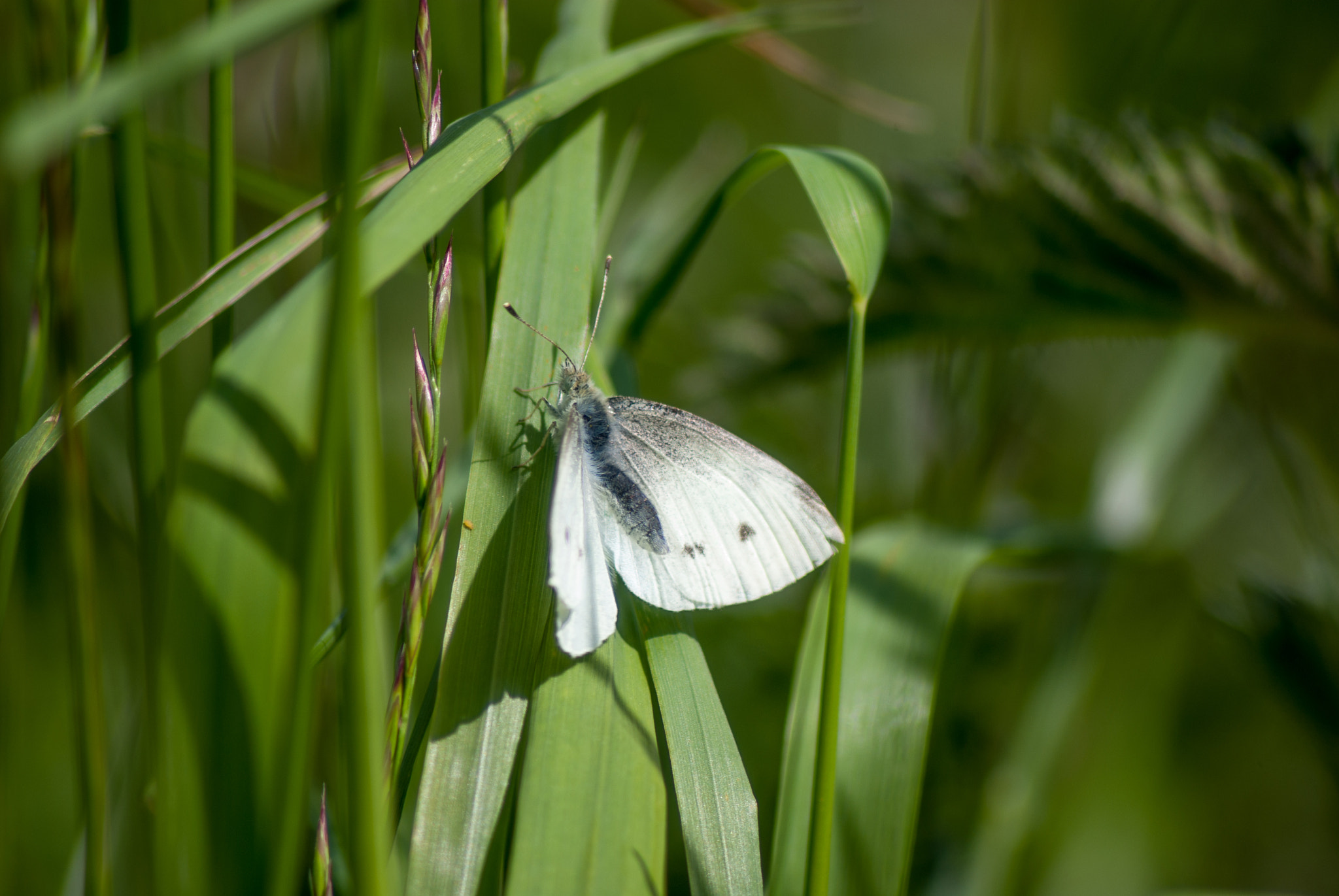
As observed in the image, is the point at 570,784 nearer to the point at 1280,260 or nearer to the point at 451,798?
the point at 451,798

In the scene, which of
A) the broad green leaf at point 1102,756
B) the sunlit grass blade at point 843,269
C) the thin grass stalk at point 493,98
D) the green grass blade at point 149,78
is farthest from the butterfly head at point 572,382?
the broad green leaf at point 1102,756

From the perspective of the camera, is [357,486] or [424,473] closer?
[357,486]

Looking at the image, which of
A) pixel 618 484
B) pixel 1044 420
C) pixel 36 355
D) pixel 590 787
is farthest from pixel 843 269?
pixel 1044 420

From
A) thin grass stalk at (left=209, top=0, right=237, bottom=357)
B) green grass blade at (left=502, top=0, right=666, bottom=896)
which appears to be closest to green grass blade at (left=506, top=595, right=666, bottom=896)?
green grass blade at (left=502, top=0, right=666, bottom=896)

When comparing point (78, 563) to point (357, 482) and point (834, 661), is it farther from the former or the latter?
point (834, 661)

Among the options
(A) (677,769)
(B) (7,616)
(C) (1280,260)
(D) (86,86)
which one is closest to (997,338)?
(C) (1280,260)

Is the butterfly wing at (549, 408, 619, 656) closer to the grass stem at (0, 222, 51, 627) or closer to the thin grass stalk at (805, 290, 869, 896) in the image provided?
the thin grass stalk at (805, 290, 869, 896)

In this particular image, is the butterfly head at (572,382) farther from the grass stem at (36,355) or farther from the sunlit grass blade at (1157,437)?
the sunlit grass blade at (1157,437)
